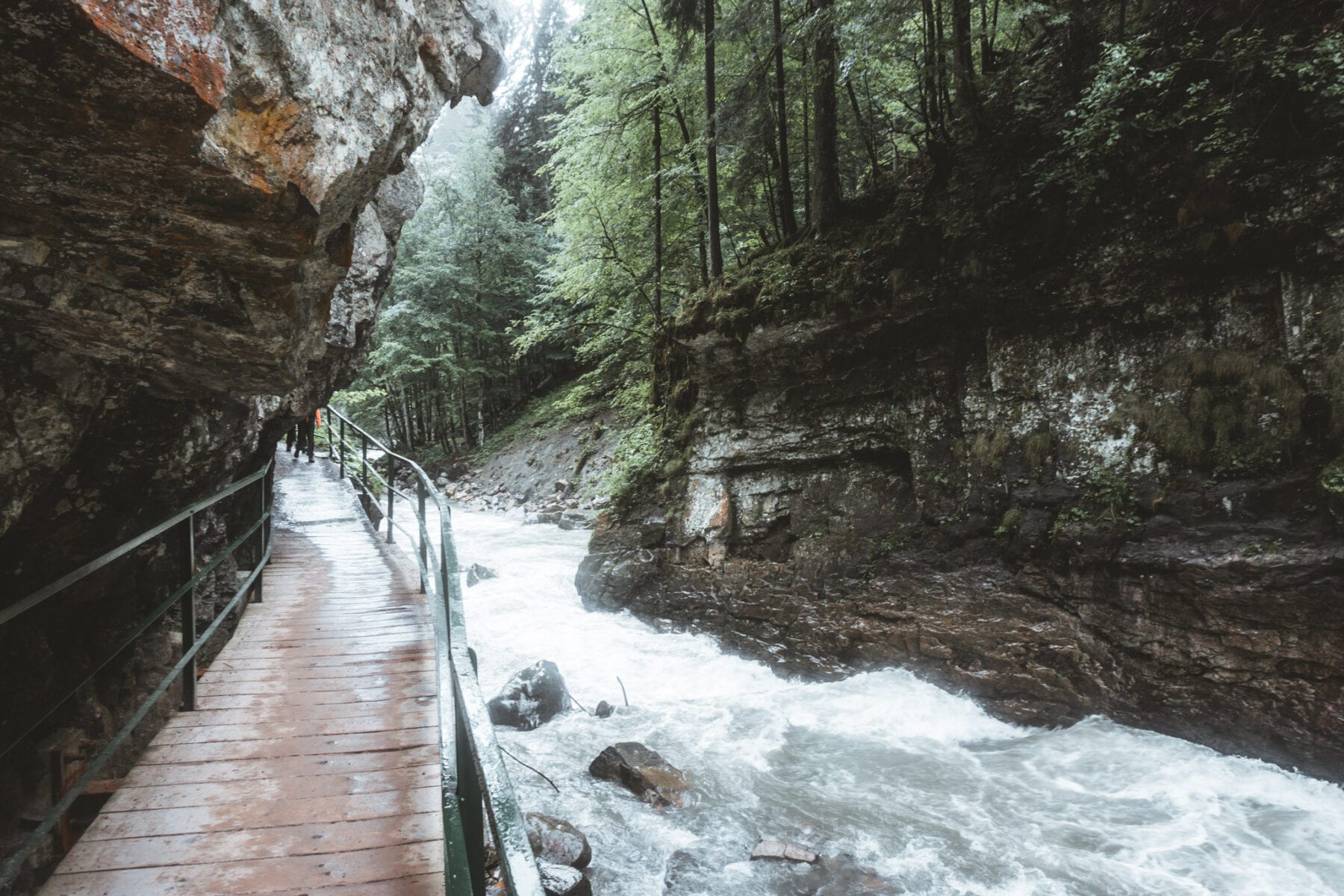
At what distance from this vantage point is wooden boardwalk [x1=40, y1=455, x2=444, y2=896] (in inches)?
92.8

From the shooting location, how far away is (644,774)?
5.79 meters

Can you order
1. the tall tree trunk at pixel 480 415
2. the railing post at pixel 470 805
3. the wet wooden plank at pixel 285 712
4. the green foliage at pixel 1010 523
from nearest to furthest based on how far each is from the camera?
1. the railing post at pixel 470 805
2. the wet wooden plank at pixel 285 712
3. the green foliage at pixel 1010 523
4. the tall tree trunk at pixel 480 415

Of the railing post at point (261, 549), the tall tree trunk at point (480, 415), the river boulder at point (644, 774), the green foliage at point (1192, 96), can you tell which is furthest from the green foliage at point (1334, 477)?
the tall tree trunk at point (480, 415)

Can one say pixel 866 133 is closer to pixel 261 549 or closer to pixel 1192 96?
pixel 1192 96

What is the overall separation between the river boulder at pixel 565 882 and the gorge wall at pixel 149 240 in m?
3.27

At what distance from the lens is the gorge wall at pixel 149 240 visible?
185 cm

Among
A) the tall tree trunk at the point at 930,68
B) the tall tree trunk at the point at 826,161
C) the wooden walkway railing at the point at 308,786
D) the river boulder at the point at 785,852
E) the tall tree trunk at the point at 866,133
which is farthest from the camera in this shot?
the tall tree trunk at the point at 866,133

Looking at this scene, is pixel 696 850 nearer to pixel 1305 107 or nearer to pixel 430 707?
pixel 430 707

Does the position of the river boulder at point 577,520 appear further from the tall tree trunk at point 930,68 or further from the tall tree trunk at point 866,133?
the tall tree trunk at point 930,68

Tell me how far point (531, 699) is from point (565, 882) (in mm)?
3017

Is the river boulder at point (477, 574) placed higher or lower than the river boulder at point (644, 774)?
higher

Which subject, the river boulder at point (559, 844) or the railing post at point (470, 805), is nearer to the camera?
the railing post at point (470, 805)

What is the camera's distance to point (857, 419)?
8242mm

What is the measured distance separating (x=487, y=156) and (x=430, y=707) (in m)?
27.8
